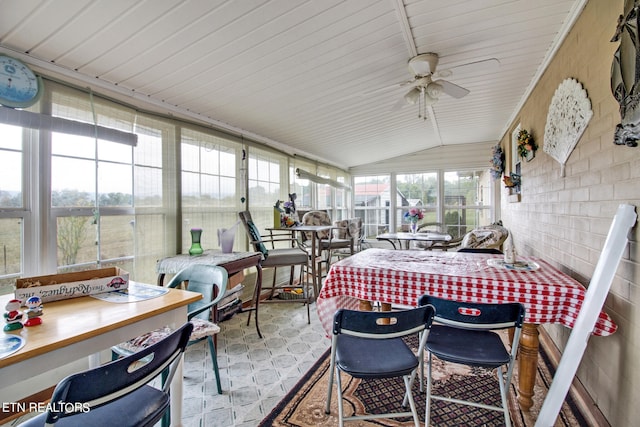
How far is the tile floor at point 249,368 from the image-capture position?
178cm

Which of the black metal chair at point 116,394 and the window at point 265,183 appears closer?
the black metal chair at point 116,394

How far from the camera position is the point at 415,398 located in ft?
6.14

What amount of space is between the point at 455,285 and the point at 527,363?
0.55 m

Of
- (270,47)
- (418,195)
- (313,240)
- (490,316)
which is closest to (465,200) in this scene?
(418,195)

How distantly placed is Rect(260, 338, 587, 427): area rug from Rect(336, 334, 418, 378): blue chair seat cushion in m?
0.41

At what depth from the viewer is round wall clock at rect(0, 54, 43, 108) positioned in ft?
5.51

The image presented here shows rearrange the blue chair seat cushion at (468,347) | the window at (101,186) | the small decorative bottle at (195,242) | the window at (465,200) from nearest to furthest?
the blue chair seat cushion at (468,347), the window at (101,186), the small decorative bottle at (195,242), the window at (465,200)

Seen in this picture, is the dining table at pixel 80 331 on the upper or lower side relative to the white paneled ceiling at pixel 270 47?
lower

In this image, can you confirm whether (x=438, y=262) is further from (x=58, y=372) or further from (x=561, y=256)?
(x=58, y=372)

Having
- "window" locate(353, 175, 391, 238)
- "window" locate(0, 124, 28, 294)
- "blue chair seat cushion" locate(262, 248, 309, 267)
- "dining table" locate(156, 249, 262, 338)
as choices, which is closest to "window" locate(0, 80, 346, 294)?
"window" locate(0, 124, 28, 294)

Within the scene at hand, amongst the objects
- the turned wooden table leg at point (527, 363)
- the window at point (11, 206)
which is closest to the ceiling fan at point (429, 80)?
the turned wooden table leg at point (527, 363)

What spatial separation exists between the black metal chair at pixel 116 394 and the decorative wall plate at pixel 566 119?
2.46 m

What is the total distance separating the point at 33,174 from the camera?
194 centimetres

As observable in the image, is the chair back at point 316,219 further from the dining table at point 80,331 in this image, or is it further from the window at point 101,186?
the dining table at point 80,331
